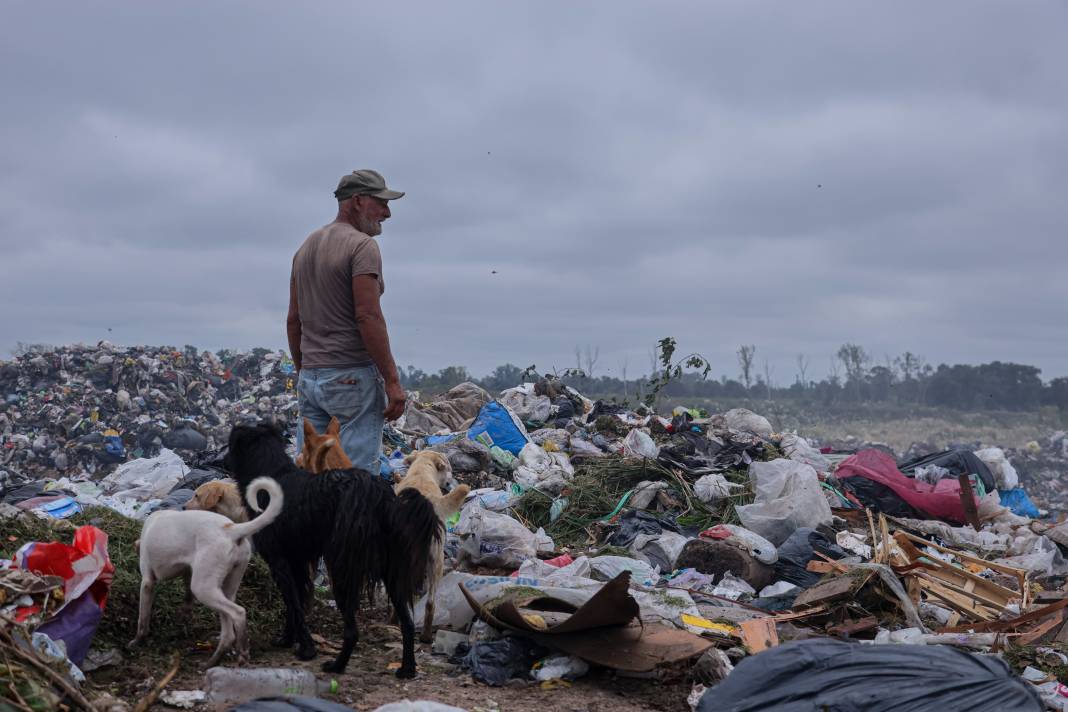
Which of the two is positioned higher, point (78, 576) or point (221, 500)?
point (221, 500)

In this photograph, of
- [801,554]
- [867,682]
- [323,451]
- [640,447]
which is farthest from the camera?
[640,447]

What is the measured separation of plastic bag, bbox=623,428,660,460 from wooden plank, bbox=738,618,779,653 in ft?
15.1

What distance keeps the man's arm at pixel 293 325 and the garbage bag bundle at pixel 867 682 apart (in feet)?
9.55

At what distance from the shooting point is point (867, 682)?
2.81 metres

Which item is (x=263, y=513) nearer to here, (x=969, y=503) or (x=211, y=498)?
(x=211, y=498)

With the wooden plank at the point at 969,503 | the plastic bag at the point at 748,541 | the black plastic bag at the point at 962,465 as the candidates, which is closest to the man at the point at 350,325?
the plastic bag at the point at 748,541

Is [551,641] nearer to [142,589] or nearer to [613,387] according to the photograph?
[142,589]

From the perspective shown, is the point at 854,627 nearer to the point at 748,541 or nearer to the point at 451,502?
the point at 748,541

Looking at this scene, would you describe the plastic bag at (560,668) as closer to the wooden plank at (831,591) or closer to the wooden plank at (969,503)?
the wooden plank at (831,591)

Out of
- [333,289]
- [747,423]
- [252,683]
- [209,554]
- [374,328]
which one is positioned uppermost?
[333,289]

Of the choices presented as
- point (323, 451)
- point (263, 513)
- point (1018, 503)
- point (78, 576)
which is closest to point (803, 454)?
point (1018, 503)

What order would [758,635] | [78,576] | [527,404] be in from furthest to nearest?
[527,404] → [758,635] → [78,576]

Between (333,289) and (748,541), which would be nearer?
(333,289)

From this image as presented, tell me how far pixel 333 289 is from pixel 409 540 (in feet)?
5.01
